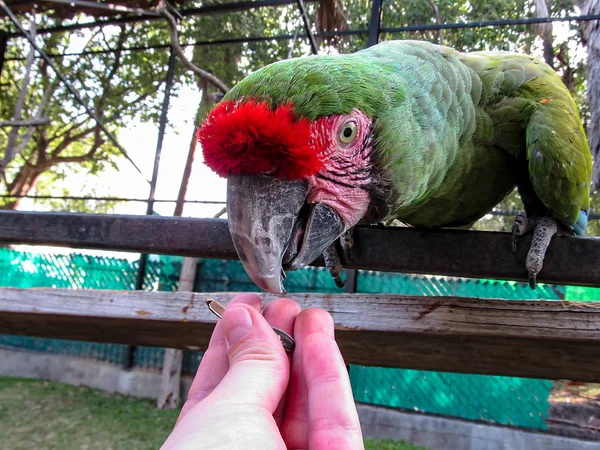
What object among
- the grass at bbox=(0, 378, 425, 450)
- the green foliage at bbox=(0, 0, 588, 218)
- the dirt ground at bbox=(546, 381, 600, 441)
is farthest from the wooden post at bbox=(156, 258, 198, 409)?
the dirt ground at bbox=(546, 381, 600, 441)

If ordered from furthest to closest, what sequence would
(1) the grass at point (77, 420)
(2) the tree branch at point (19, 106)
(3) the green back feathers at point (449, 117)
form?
(2) the tree branch at point (19, 106) < (1) the grass at point (77, 420) < (3) the green back feathers at point (449, 117)

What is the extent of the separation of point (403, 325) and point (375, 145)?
21.2 inches

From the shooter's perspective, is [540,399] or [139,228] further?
[540,399]

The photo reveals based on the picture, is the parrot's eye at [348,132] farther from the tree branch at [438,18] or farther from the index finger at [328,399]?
the tree branch at [438,18]

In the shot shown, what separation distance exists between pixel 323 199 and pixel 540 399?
369 cm

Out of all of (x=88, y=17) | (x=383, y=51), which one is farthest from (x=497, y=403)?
(x=88, y=17)

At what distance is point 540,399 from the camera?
12.5 ft

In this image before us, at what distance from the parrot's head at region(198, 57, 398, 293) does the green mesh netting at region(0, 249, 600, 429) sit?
10.5 ft

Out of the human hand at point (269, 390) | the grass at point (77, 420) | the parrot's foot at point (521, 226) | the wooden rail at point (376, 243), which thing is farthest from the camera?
the grass at point (77, 420)

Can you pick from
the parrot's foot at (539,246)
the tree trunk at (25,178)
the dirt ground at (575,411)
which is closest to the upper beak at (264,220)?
the parrot's foot at (539,246)

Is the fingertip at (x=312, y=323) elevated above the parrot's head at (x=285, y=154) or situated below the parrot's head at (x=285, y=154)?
below

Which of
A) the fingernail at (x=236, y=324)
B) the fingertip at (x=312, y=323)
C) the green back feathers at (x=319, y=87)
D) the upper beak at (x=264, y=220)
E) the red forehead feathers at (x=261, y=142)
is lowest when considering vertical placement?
the fingertip at (x=312, y=323)

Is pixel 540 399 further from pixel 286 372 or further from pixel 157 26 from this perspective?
pixel 157 26

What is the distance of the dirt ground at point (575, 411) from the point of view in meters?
3.85
